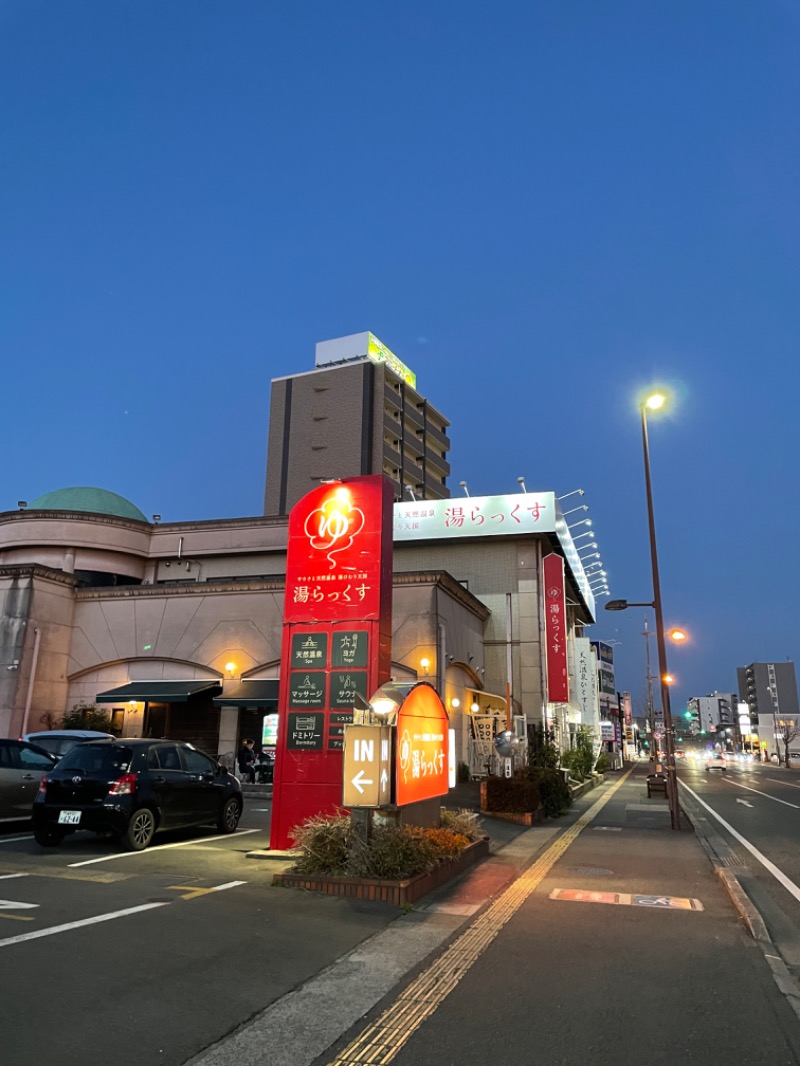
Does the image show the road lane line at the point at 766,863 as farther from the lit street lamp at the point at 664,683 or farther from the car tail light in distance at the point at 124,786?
the car tail light in distance at the point at 124,786

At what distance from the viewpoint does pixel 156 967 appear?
561 cm

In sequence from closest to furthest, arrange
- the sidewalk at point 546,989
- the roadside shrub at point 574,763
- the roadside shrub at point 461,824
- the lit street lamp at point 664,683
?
the sidewalk at point 546,989
the roadside shrub at point 461,824
the lit street lamp at point 664,683
the roadside shrub at point 574,763

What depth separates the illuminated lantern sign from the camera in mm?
Answer: 9403

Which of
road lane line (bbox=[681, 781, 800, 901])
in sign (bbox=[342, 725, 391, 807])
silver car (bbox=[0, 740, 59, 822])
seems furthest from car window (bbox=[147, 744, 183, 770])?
road lane line (bbox=[681, 781, 800, 901])

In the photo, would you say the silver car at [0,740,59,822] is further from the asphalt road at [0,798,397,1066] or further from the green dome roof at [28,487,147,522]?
the green dome roof at [28,487,147,522]

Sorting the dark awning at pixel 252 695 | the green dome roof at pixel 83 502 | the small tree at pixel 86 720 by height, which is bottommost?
the small tree at pixel 86 720

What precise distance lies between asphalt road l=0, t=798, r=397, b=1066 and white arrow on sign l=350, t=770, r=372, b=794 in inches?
50.5

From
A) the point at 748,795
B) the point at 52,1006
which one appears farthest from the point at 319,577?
the point at 748,795

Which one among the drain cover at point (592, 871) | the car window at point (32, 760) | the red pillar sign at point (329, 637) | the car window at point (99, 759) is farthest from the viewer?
the car window at point (32, 760)

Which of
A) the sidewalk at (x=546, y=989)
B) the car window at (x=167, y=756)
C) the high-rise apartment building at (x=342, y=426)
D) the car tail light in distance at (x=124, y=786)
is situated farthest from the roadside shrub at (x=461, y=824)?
the high-rise apartment building at (x=342, y=426)

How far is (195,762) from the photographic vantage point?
1274 centimetres

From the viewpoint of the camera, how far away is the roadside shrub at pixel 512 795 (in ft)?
55.1

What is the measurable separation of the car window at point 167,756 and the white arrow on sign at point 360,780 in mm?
4112

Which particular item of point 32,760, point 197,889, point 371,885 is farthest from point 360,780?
point 32,760
